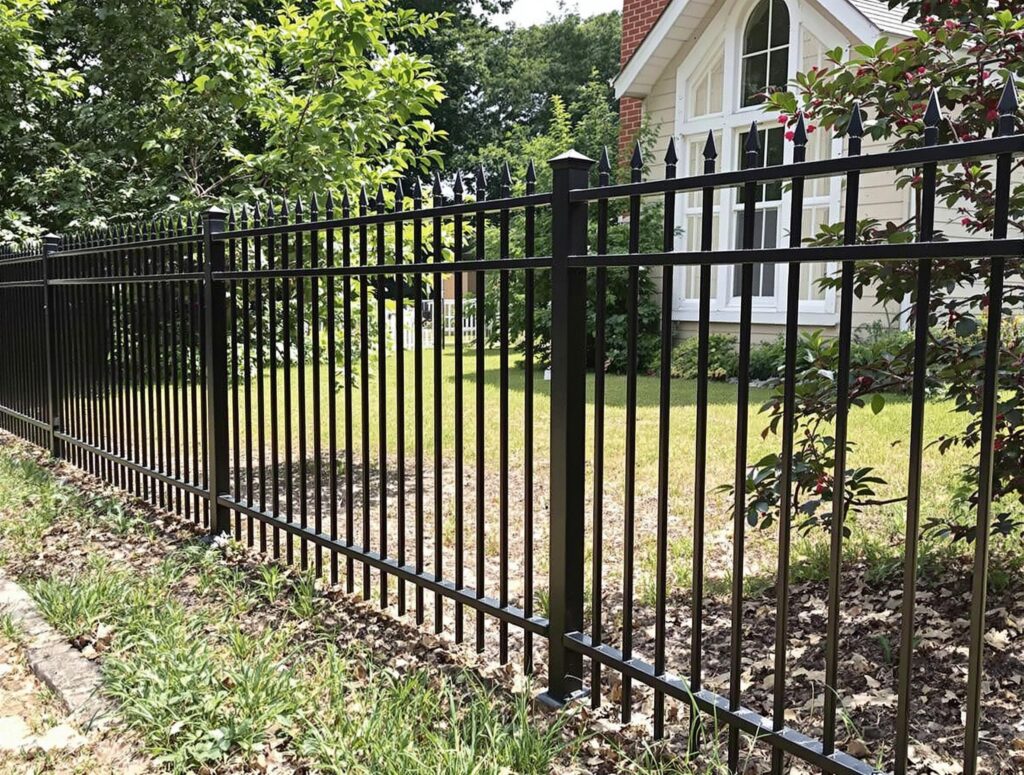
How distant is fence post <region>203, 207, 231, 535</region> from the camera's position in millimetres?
4734

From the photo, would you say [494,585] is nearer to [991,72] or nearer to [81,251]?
[991,72]

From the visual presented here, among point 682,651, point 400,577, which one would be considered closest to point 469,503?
point 400,577

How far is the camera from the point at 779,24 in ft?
36.4

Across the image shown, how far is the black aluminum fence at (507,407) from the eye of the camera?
2.07 m

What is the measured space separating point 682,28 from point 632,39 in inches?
79.3

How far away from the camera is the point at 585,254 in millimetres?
2771

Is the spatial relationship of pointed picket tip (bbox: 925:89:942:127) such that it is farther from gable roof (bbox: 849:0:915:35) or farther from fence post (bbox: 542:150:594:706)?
gable roof (bbox: 849:0:915:35)

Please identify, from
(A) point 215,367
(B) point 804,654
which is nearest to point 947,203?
(B) point 804,654

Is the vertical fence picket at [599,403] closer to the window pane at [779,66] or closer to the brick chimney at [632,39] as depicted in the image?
the window pane at [779,66]

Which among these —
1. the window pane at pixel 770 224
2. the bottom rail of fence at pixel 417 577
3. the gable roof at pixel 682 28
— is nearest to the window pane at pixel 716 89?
the gable roof at pixel 682 28

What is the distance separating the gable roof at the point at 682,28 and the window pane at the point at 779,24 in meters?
0.78

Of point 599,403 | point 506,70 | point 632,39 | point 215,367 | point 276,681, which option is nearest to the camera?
point 599,403

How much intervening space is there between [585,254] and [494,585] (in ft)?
6.09

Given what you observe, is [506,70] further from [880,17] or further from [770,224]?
[880,17]
